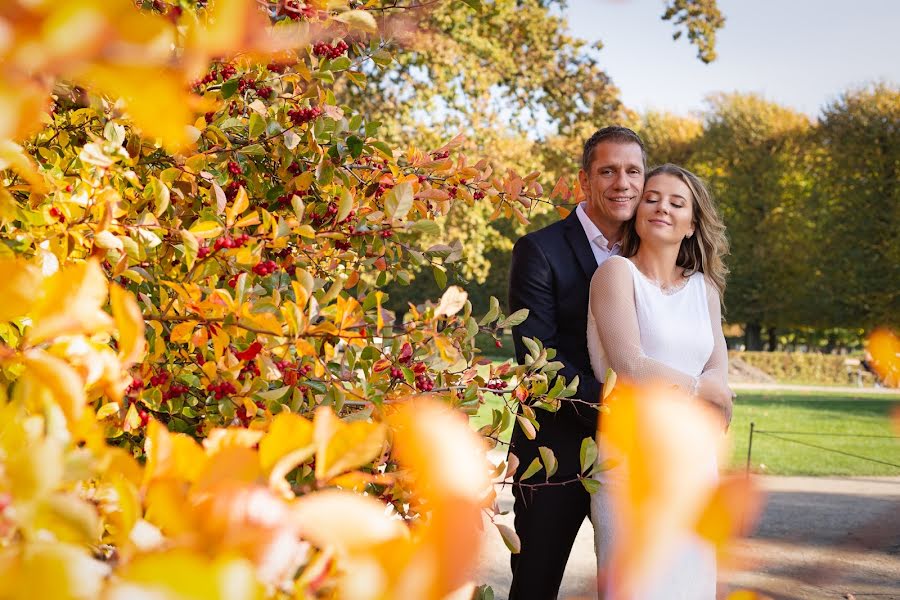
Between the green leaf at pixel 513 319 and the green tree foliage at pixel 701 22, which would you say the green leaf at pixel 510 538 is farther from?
the green tree foliage at pixel 701 22

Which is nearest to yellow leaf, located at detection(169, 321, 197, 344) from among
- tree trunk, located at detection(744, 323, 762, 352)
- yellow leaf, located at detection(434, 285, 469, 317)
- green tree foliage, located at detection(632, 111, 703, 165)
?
yellow leaf, located at detection(434, 285, 469, 317)

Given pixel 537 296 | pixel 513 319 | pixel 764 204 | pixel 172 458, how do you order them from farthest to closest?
pixel 764 204 → pixel 537 296 → pixel 513 319 → pixel 172 458

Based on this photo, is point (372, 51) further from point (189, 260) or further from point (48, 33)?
point (48, 33)

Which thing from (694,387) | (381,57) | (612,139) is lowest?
(694,387)

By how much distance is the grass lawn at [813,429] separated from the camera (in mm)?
9933

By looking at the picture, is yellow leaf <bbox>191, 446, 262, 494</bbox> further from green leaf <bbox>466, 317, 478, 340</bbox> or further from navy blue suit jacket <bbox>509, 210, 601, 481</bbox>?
navy blue suit jacket <bbox>509, 210, 601, 481</bbox>

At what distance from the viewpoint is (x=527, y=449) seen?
9.75ft

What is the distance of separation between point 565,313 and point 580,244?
0.28 metres

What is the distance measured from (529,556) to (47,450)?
8.96 ft

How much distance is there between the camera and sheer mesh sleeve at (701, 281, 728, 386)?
2969mm

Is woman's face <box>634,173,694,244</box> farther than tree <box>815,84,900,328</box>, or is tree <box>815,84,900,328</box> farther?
tree <box>815,84,900,328</box>

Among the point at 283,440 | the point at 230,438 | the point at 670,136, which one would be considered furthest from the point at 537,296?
the point at 670,136

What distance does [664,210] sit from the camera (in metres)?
2.97

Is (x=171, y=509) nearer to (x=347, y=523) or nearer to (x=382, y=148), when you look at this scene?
(x=347, y=523)
